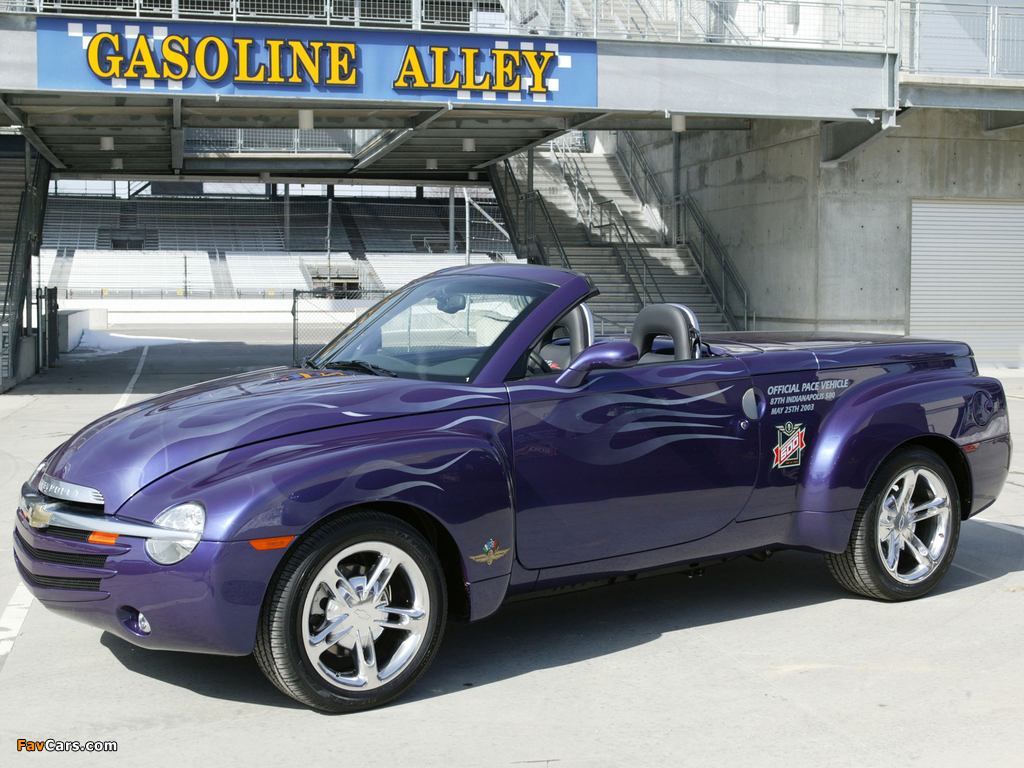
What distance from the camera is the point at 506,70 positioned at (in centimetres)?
1548

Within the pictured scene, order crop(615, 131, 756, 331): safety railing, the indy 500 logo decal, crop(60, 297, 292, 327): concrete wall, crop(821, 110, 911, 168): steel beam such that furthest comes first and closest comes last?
crop(60, 297, 292, 327): concrete wall
crop(615, 131, 756, 331): safety railing
crop(821, 110, 911, 168): steel beam
the indy 500 logo decal

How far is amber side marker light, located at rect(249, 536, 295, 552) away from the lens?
11.7 feet

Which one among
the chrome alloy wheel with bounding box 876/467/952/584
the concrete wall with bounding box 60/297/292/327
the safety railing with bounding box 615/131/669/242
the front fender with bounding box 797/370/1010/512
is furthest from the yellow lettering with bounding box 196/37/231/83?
the concrete wall with bounding box 60/297/292/327

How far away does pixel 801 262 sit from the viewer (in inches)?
790

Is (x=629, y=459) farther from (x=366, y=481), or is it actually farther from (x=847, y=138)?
(x=847, y=138)

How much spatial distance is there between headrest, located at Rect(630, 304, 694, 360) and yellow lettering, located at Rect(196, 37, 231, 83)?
1112 centimetres

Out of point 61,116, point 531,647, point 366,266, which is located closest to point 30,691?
point 531,647

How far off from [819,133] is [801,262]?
2412 mm

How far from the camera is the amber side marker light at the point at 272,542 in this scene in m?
3.57

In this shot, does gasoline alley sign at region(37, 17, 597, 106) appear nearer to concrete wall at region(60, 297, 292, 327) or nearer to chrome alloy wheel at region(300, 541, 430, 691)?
chrome alloy wheel at region(300, 541, 430, 691)

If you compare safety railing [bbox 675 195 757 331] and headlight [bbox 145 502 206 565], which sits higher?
A: safety railing [bbox 675 195 757 331]

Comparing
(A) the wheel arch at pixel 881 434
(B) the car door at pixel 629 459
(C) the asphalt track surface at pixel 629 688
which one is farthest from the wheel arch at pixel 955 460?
(B) the car door at pixel 629 459

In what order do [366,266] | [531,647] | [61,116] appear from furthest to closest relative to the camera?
[366,266]
[61,116]
[531,647]

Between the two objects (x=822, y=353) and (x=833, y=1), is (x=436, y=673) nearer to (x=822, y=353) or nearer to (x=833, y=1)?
(x=822, y=353)
